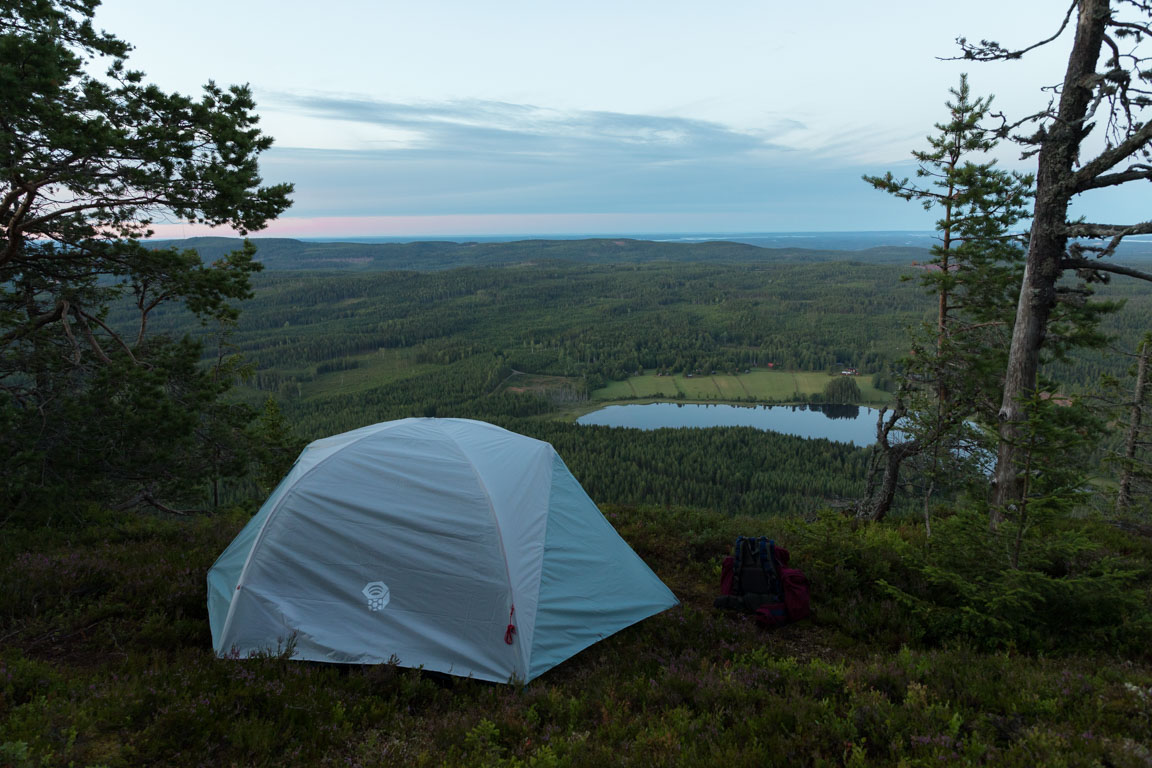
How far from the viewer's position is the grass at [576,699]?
13.4 feet

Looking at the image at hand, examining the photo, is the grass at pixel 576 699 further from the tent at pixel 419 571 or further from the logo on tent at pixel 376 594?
the logo on tent at pixel 376 594

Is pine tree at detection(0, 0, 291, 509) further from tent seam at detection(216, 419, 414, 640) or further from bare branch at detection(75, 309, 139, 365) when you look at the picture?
tent seam at detection(216, 419, 414, 640)

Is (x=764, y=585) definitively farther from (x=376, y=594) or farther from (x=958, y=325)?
(x=958, y=325)

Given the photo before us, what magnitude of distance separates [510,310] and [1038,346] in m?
183

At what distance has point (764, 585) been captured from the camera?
717cm

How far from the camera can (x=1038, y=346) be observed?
7559 millimetres

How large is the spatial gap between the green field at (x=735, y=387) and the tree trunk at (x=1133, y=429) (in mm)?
81521

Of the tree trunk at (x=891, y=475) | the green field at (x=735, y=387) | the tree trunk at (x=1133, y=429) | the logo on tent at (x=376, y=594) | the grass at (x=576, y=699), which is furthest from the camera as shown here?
the green field at (x=735, y=387)

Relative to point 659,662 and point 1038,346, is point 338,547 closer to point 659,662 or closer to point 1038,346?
point 659,662

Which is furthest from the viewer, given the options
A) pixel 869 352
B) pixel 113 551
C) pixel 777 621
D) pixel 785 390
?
pixel 869 352

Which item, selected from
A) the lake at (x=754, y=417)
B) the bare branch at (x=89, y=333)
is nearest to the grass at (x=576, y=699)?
the bare branch at (x=89, y=333)

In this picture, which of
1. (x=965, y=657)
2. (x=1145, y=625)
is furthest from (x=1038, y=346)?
(x=965, y=657)

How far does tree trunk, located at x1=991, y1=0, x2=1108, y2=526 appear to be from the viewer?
669 centimetres

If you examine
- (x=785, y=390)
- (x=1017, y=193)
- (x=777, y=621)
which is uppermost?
(x=1017, y=193)
